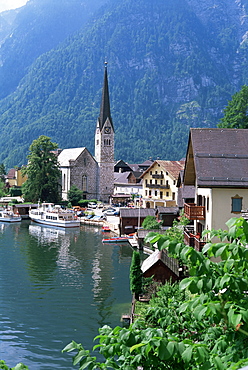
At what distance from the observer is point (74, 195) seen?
104125 mm

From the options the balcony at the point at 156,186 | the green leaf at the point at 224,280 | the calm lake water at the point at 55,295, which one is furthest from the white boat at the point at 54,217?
the green leaf at the point at 224,280

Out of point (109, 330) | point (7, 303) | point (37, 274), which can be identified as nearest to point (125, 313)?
point (7, 303)

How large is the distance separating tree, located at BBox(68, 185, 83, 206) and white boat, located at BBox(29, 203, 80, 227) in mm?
15192

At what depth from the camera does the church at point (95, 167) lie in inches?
4345

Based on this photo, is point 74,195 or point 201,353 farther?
point 74,195

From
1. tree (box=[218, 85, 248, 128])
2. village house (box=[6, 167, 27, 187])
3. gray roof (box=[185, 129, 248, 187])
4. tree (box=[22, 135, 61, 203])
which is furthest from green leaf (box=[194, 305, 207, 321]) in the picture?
village house (box=[6, 167, 27, 187])

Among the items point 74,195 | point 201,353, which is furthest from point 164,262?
point 74,195

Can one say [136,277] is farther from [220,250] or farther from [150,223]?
[150,223]

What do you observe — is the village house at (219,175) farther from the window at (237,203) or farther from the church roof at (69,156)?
the church roof at (69,156)

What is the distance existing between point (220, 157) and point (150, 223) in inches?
1326

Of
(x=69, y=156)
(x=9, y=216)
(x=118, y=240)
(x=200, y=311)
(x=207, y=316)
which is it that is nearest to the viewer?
(x=200, y=311)

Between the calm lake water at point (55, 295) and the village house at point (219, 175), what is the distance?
765cm

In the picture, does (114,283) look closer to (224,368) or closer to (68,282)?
(68,282)

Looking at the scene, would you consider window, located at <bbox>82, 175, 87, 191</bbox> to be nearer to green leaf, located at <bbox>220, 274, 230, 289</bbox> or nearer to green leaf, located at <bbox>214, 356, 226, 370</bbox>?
green leaf, located at <bbox>220, 274, 230, 289</bbox>
